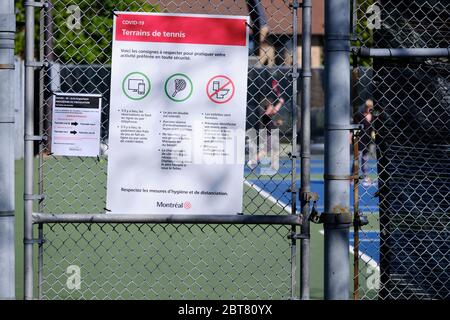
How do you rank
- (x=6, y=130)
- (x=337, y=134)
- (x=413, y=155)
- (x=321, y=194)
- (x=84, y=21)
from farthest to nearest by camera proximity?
(x=84, y=21) < (x=321, y=194) < (x=413, y=155) < (x=6, y=130) < (x=337, y=134)

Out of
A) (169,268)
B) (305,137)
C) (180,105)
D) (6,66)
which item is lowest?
(169,268)

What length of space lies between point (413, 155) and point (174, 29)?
6.02 feet

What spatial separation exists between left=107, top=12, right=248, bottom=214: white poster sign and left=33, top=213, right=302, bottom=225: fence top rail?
0.06 meters

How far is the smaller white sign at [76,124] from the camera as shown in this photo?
5988 millimetres

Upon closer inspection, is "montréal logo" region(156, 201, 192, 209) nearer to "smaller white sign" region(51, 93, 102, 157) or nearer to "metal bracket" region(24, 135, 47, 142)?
"smaller white sign" region(51, 93, 102, 157)

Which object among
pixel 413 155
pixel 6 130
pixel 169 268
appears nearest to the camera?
pixel 6 130

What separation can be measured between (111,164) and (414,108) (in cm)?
208

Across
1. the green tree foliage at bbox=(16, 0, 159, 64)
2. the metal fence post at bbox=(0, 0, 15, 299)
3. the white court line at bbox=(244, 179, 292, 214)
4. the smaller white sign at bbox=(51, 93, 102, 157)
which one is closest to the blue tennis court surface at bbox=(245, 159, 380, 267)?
the white court line at bbox=(244, 179, 292, 214)

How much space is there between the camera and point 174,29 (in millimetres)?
5941

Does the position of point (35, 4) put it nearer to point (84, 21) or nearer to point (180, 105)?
point (180, 105)

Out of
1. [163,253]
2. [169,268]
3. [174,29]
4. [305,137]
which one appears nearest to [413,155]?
[305,137]

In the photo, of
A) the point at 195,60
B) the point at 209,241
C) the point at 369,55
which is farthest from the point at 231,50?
the point at 209,241

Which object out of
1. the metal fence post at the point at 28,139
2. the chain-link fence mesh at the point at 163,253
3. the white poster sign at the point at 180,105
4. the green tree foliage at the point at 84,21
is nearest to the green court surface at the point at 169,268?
the chain-link fence mesh at the point at 163,253
